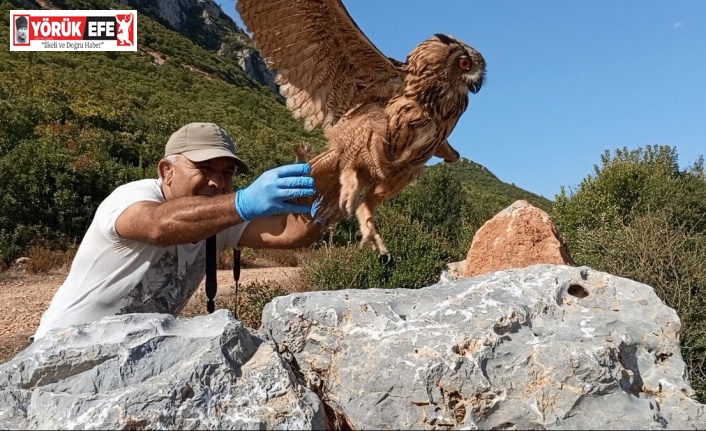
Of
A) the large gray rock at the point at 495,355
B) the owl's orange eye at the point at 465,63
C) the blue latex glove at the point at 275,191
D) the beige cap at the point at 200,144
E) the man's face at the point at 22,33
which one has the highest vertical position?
the man's face at the point at 22,33

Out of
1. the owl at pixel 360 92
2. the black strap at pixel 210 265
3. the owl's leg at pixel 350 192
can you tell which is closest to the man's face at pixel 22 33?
the black strap at pixel 210 265

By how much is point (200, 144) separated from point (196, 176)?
0.18m

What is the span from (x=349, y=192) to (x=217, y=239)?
129cm

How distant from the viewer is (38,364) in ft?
5.85

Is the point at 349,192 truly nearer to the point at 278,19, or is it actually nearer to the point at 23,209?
the point at 278,19

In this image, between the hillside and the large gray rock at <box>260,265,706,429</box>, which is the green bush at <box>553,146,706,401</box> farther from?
the hillside

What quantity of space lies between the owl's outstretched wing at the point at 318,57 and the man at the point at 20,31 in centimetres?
2872

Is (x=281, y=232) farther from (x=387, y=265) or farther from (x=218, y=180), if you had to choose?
(x=387, y=265)

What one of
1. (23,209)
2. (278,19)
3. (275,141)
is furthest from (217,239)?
(275,141)

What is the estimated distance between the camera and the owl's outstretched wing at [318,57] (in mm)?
2469

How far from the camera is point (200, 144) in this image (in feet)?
9.42

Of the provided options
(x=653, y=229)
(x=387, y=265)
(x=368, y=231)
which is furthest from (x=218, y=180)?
(x=653, y=229)

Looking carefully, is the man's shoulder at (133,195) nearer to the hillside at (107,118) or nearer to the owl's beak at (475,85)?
the hillside at (107,118)

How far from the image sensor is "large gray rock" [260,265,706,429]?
1894mm
